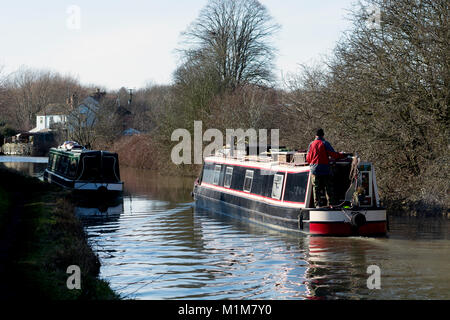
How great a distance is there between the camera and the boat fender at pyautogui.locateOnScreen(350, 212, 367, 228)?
15.0m

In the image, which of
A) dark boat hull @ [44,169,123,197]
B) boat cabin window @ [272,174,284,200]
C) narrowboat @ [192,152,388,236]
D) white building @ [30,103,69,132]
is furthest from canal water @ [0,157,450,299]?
white building @ [30,103,69,132]

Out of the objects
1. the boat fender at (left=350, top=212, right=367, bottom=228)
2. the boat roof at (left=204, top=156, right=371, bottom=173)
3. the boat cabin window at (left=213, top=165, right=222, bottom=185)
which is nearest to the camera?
the boat fender at (left=350, top=212, right=367, bottom=228)

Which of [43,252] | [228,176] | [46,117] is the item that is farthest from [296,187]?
[46,117]

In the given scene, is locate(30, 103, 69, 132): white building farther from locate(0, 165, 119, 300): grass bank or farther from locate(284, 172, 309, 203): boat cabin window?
locate(284, 172, 309, 203): boat cabin window

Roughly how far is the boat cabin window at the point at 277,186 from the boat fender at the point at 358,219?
2.90m

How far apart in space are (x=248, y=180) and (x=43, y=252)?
9.86 metres

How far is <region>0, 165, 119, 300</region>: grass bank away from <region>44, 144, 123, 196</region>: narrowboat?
607cm

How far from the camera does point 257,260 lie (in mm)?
13477

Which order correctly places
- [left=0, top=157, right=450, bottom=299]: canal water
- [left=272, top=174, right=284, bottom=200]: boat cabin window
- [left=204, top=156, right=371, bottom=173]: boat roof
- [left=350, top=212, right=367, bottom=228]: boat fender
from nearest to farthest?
1. [left=0, top=157, right=450, bottom=299]: canal water
2. [left=350, top=212, right=367, bottom=228]: boat fender
3. [left=204, top=156, right=371, bottom=173]: boat roof
4. [left=272, top=174, right=284, bottom=200]: boat cabin window

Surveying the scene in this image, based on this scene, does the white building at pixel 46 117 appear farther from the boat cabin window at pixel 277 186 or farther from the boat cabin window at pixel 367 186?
the boat cabin window at pixel 367 186

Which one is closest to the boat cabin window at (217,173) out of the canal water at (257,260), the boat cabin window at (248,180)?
the canal water at (257,260)

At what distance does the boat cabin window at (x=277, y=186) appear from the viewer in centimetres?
1752

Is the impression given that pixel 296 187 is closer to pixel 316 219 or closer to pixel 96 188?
pixel 316 219

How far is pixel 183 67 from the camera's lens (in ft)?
136
